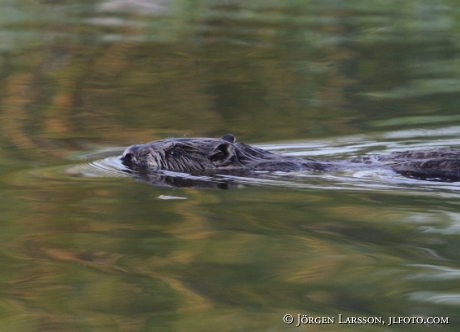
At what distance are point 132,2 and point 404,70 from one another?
40.0 feet

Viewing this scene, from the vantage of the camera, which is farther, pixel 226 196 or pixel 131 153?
pixel 131 153

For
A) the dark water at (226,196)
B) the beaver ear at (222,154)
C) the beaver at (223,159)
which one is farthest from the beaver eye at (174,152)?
the dark water at (226,196)

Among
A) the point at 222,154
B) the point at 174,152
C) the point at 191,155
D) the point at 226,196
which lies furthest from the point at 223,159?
the point at 226,196

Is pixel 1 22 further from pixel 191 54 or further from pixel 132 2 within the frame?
pixel 191 54

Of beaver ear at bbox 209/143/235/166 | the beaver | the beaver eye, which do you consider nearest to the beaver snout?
the beaver

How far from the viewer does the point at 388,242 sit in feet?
16.3

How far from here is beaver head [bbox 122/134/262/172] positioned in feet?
23.6

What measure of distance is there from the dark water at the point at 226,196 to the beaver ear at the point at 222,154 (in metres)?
0.43

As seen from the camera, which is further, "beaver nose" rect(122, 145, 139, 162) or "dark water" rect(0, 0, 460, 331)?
"beaver nose" rect(122, 145, 139, 162)

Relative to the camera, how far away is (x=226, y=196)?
6285 mm

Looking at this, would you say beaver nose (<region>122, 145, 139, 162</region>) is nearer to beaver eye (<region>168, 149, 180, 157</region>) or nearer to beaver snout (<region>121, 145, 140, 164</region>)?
beaver snout (<region>121, 145, 140, 164</region>)

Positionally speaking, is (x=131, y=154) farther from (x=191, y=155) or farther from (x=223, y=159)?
(x=223, y=159)

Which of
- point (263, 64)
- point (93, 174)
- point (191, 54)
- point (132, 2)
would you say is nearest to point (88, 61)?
point (191, 54)

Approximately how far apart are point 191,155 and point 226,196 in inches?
42.4
